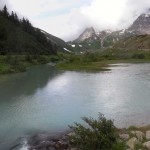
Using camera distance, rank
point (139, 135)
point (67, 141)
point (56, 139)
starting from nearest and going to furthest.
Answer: point (139, 135) → point (67, 141) → point (56, 139)

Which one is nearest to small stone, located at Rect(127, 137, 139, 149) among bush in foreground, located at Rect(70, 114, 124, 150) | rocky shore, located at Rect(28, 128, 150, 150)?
rocky shore, located at Rect(28, 128, 150, 150)

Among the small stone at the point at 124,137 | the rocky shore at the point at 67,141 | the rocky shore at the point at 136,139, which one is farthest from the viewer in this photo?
the small stone at the point at 124,137

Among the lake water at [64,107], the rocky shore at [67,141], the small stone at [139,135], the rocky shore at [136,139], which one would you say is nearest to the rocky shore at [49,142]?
the rocky shore at [67,141]

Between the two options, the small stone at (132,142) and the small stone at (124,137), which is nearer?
the small stone at (132,142)

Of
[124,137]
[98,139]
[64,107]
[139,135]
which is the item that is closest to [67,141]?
[124,137]

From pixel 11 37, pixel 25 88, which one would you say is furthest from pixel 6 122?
pixel 11 37

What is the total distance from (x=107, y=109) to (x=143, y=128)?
11.6 m

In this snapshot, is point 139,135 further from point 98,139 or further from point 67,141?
point 67,141

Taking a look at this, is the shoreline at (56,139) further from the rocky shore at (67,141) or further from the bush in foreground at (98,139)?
the bush in foreground at (98,139)

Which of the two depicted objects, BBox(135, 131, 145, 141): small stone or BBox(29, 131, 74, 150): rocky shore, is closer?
BBox(135, 131, 145, 141): small stone

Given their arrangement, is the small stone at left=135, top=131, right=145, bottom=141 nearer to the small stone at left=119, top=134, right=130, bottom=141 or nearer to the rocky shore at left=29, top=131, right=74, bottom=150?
the small stone at left=119, top=134, right=130, bottom=141

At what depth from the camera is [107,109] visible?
42.0 meters

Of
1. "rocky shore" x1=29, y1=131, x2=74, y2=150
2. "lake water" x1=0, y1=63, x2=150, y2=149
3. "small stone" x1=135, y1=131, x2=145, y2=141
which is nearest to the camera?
"small stone" x1=135, y1=131, x2=145, y2=141

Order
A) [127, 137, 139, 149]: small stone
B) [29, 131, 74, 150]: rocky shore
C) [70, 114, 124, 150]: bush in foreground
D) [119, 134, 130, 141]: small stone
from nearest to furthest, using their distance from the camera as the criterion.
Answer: [70, 114, 124, 150]: bush in foreground, [127, 137, 139, 149]: small stone, [119, 134, 130, 141]: small stone, [29, 131, 74, 150]: rocky shore
